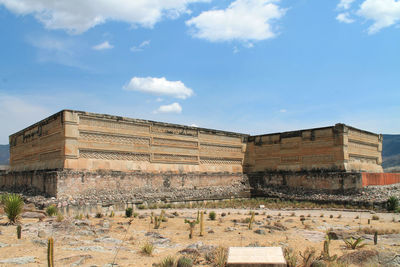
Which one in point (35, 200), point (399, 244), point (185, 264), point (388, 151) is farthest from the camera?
point (388, 151)

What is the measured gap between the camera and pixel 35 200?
17266mm

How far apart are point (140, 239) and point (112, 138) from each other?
10768 mm

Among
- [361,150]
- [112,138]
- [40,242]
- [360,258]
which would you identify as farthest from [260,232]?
[361,150]

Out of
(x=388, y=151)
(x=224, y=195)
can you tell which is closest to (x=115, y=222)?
(x=224, y=195)

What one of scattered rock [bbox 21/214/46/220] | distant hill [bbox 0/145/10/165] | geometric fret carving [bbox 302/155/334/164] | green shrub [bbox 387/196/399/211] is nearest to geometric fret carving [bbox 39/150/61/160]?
scattered rock [bbox 21/214/46/220]

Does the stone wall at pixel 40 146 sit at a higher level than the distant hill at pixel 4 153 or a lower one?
lower

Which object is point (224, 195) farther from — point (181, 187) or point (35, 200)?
point (35, 200)

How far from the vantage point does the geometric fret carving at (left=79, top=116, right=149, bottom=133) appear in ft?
62.9

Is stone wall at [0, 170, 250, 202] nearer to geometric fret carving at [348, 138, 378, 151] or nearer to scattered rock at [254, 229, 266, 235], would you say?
geometric fret carving at [348, 138, 378, 151]

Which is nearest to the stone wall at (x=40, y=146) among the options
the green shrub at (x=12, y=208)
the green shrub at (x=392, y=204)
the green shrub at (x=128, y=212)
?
the green shrub at (x=128, y=212)

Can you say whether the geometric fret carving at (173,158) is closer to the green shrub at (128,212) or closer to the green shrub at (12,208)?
the green shrub at (128,212)

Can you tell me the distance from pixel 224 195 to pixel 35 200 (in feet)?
40.1

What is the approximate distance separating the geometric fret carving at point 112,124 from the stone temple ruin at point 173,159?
6 centimetres

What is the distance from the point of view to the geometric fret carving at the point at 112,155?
1900cm
